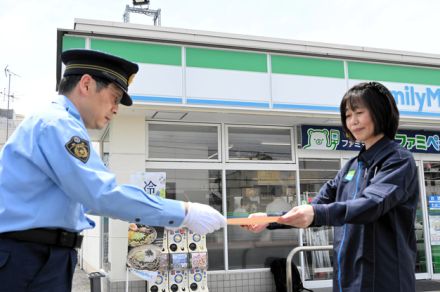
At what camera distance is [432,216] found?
30.4 ft

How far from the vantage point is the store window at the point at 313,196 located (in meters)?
8.35

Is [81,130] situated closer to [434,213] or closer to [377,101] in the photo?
[377,101]

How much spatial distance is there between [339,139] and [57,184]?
24.4 feet

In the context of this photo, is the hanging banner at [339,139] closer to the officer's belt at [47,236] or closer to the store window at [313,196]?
the store window at [313,196]

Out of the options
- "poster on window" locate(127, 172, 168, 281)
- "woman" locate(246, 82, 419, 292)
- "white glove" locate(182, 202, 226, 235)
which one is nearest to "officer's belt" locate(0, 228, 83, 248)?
"white glove" locate(182, 202, 226, 235)

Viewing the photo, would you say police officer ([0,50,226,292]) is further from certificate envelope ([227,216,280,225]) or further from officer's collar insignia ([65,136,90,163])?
certificate envelope ([227,216,280,225])

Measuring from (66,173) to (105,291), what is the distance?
633 cm

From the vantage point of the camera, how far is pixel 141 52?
271 inches

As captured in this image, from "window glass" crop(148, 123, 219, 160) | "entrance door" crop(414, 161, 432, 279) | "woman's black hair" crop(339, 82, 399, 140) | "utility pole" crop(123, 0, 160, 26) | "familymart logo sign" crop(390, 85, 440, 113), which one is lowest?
"entrance door" crop(414, 161, 432, 279)

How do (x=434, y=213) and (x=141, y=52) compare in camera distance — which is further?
(x=434, y=213)

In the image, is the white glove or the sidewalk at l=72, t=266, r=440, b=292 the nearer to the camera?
the white glove

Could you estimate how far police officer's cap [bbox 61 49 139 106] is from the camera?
1955mm

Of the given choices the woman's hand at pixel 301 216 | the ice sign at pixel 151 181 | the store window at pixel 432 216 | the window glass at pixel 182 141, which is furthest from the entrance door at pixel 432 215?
the woman's hand at pixel 301 216

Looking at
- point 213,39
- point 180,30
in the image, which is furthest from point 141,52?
point 213,39
